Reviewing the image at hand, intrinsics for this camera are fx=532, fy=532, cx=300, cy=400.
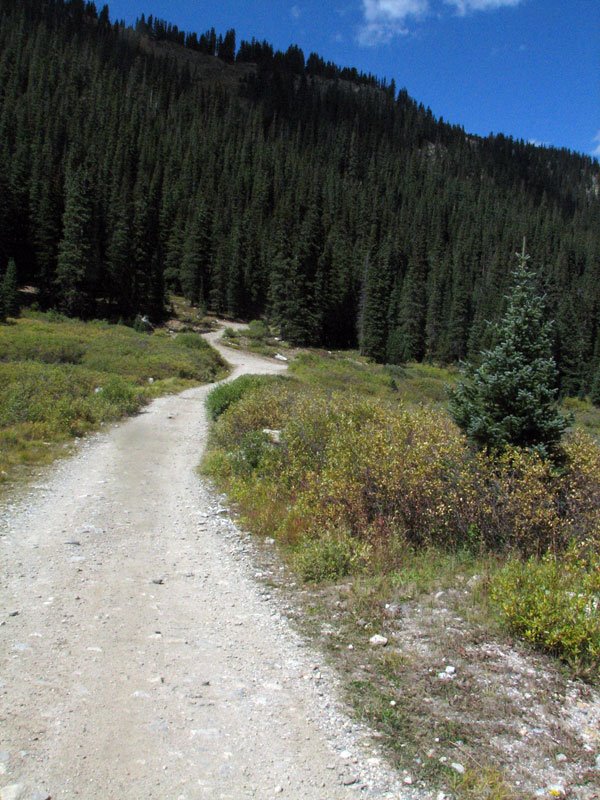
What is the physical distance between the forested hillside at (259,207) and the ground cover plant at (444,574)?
2229 cm

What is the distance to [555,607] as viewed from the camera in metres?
4.67

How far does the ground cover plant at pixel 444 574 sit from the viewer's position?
3.83m

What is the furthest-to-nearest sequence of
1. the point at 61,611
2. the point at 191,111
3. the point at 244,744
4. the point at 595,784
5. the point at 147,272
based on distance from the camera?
the point at 191,111 < the point at 147,272 < the point at 61,611 < the point at 244,744 < the point at 595,784

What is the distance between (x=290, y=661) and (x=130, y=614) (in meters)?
1.79

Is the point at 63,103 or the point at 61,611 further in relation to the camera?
the point at 63,103

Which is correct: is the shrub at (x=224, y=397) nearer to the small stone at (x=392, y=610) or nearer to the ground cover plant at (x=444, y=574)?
the ground cover plant at (x=444, y=574)

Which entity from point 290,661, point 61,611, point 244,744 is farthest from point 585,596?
point 61,611

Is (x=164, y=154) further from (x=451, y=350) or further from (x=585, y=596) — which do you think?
(x=585, y=596)

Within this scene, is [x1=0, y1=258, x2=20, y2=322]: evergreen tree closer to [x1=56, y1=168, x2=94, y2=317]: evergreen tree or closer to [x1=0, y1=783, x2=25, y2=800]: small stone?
[x1=56, y1=168, x2=94, y2=317]: evergreen tree

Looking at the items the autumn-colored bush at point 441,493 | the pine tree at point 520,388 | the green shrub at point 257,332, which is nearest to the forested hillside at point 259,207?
the green shrub at point 257,332

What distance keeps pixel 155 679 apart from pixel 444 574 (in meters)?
3.46

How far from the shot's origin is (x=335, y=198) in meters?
120

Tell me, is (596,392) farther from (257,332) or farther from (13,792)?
(13,792)

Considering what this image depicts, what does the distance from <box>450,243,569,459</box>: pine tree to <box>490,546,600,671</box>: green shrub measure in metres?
2.55
